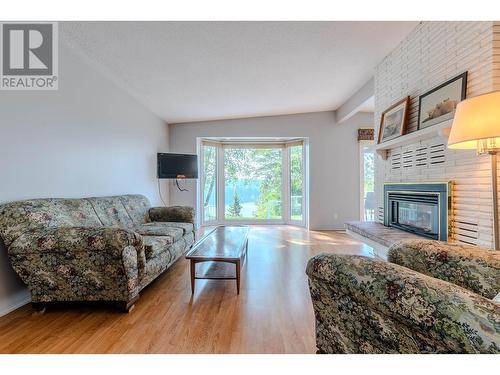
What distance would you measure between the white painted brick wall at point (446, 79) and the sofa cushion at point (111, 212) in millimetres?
3418

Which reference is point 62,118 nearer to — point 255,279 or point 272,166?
point 255,279

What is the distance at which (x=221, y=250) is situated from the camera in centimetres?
250

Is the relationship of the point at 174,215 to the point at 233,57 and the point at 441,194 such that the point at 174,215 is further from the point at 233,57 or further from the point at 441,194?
the point at 441,194

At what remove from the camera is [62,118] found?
267 cm

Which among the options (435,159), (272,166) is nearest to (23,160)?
(435,159)

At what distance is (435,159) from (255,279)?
7.17 ft

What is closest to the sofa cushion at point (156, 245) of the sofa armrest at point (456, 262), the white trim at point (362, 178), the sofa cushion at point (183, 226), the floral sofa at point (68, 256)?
the floral sofa at point (68, 256)

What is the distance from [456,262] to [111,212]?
10.4 feet

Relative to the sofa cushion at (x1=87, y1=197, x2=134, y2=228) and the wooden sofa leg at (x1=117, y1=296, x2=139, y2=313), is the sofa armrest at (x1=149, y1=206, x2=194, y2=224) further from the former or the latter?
the wooden sofa leg at (x1=117, y1=296, x2=139, y2=313)

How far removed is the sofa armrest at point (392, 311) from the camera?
2.30 feet

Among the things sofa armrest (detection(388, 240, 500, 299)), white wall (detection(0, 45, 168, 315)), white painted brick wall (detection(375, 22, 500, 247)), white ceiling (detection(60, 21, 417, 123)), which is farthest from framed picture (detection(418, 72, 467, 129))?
white wall (detection(0, 45, 168, 315))

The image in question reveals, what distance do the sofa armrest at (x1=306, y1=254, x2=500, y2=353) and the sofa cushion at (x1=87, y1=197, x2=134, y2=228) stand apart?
2.51 metres

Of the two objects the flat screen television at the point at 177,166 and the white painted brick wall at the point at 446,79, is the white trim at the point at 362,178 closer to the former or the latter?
the white painted brick wall at the point at 446,79

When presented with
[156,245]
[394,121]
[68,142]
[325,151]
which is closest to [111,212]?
[68,142]
